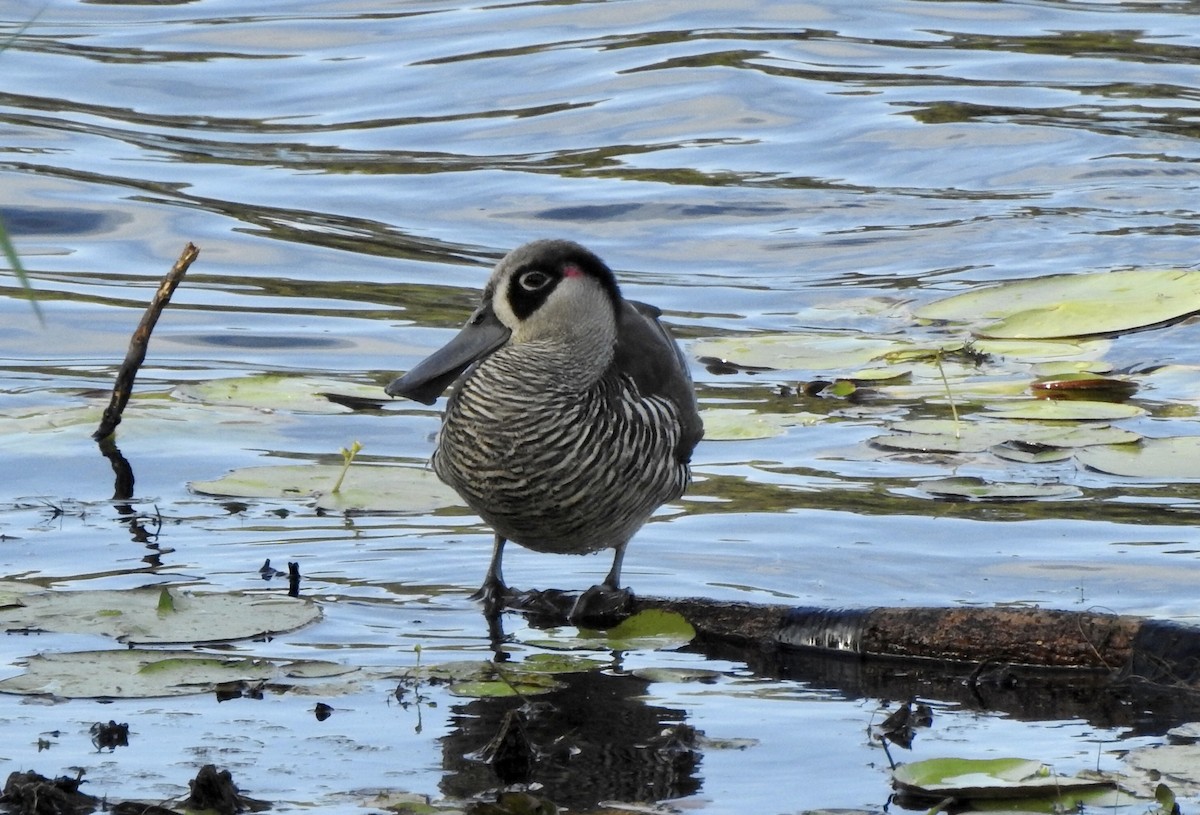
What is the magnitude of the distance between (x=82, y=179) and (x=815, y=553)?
883 cm

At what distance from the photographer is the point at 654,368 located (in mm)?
6566

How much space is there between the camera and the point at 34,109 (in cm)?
1627

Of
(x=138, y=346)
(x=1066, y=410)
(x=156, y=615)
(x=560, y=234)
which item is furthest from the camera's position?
(x=560, y=234)

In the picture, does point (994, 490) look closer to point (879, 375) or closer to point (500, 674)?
point (879, 375)

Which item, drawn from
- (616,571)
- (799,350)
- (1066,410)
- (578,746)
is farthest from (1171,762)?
(799,350)

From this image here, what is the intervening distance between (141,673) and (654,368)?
7.54ft

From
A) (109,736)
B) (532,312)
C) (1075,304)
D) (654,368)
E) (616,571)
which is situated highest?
(532,312)

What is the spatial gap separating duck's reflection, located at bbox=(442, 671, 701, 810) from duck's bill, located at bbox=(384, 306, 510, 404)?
1266 millimetres

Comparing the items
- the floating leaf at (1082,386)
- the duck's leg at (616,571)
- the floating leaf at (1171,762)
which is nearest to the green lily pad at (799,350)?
the floating leaf at (1082,386)

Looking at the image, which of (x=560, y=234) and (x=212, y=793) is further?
(x=560, y=234)

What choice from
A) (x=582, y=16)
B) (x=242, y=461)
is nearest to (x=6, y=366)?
(x=242, y=461)

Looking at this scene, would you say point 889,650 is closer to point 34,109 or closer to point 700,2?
point 34,109

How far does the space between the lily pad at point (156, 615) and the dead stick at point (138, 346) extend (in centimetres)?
167

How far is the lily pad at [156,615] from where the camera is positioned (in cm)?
518
